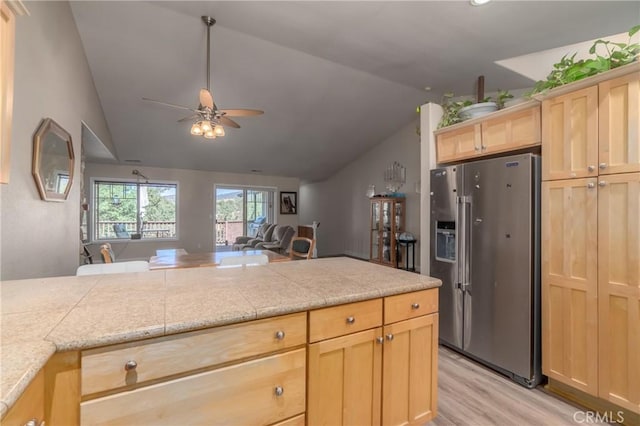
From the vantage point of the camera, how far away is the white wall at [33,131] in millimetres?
1663

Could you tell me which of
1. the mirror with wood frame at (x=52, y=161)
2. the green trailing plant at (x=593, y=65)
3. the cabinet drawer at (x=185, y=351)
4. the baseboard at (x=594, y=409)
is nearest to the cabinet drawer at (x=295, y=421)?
the cabinet drawer at (x=185, y=351)

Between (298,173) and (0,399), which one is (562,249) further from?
(298,173)

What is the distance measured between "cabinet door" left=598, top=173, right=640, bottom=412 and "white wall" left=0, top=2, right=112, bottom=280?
11.7 feet

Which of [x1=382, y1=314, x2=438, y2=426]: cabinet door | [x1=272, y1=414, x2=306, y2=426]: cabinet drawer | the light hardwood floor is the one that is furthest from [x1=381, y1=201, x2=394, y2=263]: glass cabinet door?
[x1=272, y1=414, x2=306, y2=426]: cabinet drawer

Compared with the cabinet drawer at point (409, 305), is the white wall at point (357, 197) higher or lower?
higher

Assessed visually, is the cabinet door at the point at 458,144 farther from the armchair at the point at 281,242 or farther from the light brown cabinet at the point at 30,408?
the armchair at the point at 281,242

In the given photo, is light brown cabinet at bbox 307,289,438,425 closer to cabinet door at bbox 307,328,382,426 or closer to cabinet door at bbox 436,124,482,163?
cabinet door at bbox 307,328,382,426

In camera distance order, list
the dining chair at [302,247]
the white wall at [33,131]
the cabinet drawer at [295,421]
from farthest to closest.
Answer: the dining chair at [302,247] < the white wall at [33,131] < the cabinet drawer at [295,421]

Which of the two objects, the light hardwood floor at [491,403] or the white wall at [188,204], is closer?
the light hardwood floor at [491,403]

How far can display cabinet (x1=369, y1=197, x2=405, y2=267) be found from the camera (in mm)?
6020

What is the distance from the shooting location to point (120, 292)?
1.30 meters

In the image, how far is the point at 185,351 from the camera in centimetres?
Answer: 101

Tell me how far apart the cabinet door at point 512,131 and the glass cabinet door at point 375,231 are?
12.9 ft

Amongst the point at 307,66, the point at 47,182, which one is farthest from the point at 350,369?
the point at 307,66
